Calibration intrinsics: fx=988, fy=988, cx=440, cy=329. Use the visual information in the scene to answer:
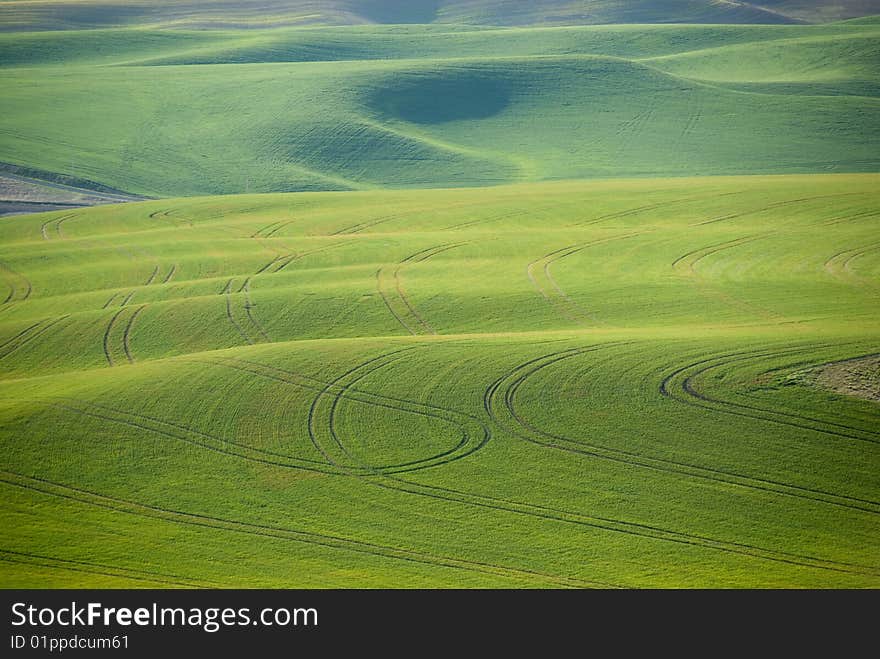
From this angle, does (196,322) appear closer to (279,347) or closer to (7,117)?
(279,347)

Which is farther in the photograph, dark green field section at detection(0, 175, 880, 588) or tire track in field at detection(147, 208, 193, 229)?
tire track in field at detection(147, 208, 193, 229)

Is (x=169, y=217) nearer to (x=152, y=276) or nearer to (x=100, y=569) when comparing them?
(x=152, y=276)

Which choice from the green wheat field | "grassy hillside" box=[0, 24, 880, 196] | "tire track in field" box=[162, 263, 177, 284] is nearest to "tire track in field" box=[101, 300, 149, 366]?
the green wheat field

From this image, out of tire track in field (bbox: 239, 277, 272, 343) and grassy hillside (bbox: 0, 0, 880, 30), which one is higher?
grassy hillside (bbox: 0, 0, 880, 30)

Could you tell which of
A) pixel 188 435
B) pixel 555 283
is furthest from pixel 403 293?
pixel 188 435

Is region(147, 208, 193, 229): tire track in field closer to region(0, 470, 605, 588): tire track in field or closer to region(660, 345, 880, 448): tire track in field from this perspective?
region(0, 470, 605, 588): tire track in field

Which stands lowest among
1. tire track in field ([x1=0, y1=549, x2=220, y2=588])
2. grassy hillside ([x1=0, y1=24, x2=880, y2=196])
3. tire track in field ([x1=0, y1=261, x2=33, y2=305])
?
tire track in field ([x1=0, y1=549, x2=220, y2=588])
